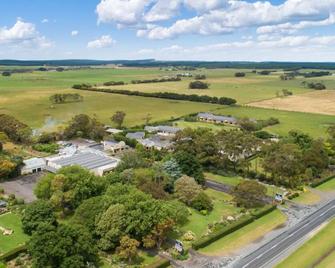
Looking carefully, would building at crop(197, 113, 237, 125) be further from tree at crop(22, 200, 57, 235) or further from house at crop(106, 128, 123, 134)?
tree at crop(22, 200, 57, 235)

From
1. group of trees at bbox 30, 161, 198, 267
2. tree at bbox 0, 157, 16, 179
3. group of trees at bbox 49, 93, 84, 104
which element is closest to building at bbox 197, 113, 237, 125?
group of trees at bbox 49, 93, 84, 104

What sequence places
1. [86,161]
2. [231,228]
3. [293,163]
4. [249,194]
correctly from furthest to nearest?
[86,161]
[293,163]
[249,194]
[231,228]

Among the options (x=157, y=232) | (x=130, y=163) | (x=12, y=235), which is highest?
(x=130, y=163)

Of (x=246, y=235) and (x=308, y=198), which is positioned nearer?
(x=246, y=235)

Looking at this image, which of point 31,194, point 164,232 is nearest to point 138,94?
point 31,194

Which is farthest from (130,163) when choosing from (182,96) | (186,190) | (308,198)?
(182,96)

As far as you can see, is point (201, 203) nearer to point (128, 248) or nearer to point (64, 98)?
point (128, 248)

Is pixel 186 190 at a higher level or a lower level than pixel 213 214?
higher

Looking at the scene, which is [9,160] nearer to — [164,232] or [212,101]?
[164,232]
